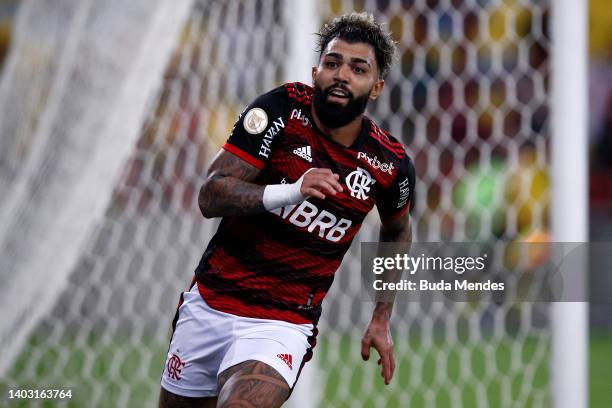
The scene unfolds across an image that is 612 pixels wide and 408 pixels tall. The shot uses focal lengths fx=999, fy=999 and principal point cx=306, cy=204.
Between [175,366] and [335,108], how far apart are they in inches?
44.4

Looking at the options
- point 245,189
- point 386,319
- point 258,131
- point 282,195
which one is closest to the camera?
point 282,195

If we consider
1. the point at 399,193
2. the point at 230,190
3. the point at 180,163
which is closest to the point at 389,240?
the point at 399,193

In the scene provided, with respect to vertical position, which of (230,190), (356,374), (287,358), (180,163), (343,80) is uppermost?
(180,163)

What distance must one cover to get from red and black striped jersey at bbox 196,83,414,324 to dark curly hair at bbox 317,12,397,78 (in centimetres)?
21

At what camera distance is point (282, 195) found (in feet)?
10.0

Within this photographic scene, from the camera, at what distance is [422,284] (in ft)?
16.3

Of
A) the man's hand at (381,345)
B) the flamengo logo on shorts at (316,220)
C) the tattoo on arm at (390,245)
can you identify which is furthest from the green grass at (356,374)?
the flamengo logo on shorts at (316,220)

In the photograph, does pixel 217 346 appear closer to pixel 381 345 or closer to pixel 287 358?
pixel 287 358

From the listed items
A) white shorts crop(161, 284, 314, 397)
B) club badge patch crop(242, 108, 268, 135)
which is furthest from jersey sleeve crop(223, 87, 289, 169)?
white shorts crop(161, 284, 314, 397)

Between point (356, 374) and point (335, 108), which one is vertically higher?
point (335, 108)

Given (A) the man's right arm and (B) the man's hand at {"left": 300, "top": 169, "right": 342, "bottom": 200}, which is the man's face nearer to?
(A) the man's right arm

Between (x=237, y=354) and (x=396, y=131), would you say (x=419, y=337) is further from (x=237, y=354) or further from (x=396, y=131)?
(x=237, y=354)

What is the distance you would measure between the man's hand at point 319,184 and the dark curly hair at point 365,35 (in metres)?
0.69

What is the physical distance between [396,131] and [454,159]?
490 millimetres
